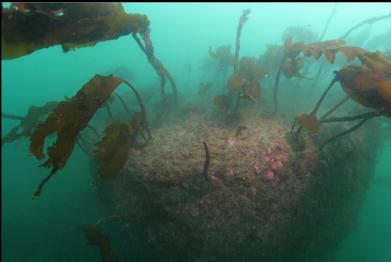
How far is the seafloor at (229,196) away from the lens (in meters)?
4.59

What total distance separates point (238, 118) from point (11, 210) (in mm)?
8387

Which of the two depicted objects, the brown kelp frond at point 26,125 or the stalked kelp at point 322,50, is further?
the brown kelp frond at point 26,125

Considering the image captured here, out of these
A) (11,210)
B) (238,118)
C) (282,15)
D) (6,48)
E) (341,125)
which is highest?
(282,15)

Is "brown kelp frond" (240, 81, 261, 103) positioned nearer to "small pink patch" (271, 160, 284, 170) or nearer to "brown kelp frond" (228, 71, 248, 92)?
"brown kelp frond" (228, 71, 248, 92)

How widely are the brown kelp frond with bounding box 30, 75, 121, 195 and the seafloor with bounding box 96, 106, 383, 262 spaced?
1.94 meters

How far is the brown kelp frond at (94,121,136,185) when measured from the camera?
3.56 m

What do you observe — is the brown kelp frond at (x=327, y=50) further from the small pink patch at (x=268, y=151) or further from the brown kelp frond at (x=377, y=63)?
the small pink patch at (x=268, y=151)

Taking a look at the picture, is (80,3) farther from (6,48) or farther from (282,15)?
(282,15)

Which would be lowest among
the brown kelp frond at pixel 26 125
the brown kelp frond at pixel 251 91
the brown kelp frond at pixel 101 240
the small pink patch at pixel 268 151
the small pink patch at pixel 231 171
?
the brown kelp frond at pixel 101 240

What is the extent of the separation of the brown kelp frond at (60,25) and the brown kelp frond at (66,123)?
0.59 meters

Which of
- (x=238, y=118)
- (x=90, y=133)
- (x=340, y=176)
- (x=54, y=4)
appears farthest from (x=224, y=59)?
(x=54, y=4)

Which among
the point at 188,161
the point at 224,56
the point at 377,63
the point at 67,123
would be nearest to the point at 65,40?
the point at 67,123

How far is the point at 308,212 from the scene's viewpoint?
16.1 ft

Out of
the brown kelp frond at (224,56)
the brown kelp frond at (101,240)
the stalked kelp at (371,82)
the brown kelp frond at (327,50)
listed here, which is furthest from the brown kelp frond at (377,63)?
the brown kelp frond at (224,56)
